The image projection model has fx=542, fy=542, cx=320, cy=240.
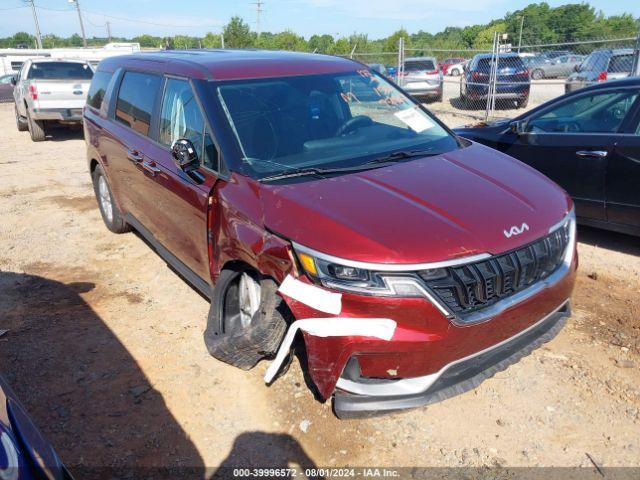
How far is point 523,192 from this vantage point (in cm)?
303

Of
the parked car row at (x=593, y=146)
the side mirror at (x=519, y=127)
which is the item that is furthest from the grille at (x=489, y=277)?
the side mirror at (x=519, y=127)

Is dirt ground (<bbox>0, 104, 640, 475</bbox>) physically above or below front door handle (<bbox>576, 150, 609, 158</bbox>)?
below

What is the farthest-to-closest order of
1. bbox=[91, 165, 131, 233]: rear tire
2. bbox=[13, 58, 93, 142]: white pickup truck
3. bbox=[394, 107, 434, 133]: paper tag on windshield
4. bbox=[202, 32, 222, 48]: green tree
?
bbox=[202, 32, 222, 48]: green tree < bbox=[13, 58, 93, 142]: white pickup truck < bbox=[91, 165, 131, 233]: rear tire < bbox=[394, 107, 434, 133]: paper tag on windshield

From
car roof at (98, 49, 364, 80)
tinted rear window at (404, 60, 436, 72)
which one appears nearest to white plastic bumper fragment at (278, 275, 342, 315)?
car roof at (98, 49, 364, 80)

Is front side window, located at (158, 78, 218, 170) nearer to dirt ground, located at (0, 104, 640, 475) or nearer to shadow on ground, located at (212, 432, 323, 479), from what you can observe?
dirt ground, located at (0, 104, 640, 475)

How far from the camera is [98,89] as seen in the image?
5.66m

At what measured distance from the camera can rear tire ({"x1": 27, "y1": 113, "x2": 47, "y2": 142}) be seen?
12830mm

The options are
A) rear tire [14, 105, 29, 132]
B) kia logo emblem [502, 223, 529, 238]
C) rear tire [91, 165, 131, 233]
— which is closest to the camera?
kia logo emblem [502, 223, 529, 238]

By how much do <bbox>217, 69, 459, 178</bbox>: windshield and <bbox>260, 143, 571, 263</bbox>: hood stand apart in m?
0.32

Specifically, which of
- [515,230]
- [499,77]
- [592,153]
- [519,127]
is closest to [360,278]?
[515,230]

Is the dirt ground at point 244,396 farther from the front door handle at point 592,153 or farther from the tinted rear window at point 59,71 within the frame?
the tinted rear window at point 59,71

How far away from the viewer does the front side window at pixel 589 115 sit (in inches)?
195

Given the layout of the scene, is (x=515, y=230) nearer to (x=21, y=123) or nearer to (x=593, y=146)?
(x=593, y=146)

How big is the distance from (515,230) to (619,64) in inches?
494
